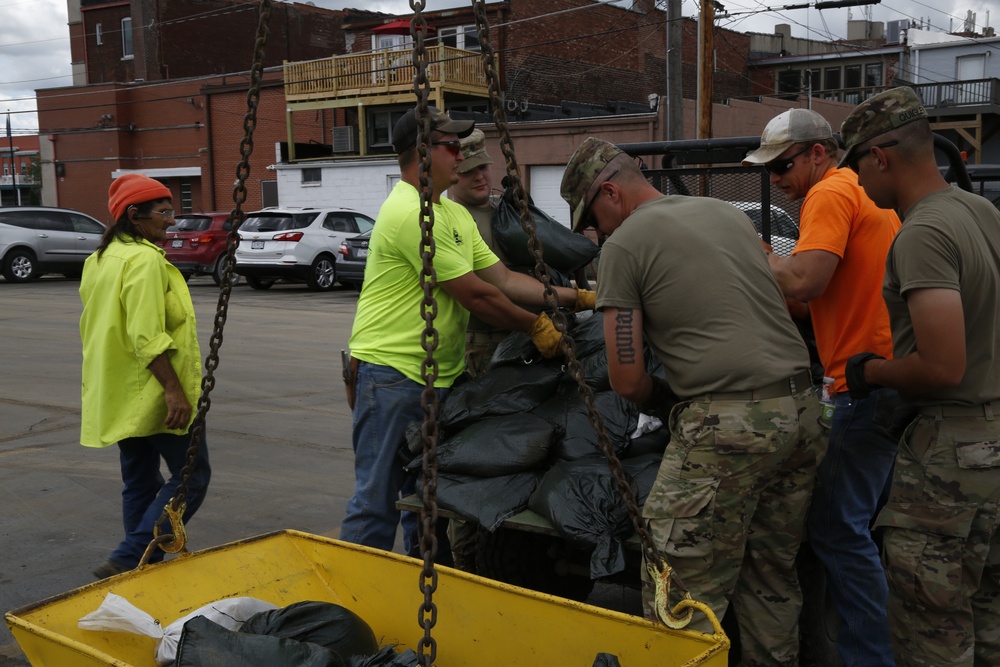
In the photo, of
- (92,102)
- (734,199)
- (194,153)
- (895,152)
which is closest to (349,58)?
(194,153)

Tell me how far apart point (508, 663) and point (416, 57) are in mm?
1880

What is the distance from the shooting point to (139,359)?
425 cm

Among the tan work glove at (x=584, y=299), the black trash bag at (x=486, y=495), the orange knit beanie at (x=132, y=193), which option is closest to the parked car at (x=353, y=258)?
the orange knit beanie at (x=132, y=193)

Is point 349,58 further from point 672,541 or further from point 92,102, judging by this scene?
point 672,541

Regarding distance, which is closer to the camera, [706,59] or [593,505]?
[593,505]

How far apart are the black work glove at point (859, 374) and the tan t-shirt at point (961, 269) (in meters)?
0.18

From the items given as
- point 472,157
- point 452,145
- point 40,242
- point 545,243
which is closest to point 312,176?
point 40,242

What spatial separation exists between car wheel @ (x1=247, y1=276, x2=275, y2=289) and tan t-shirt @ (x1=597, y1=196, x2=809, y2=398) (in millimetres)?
18809

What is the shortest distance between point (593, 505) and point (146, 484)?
82.1 inches

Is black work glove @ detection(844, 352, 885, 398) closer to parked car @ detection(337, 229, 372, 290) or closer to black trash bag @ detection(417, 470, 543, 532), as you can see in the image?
black trash bag @ detection(417, 470, 543, 532)

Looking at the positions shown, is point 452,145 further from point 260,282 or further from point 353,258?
point 260,282

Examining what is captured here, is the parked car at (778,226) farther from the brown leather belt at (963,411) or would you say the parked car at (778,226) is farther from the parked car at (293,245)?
the parked car at (293,245)

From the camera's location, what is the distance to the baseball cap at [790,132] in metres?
3.51

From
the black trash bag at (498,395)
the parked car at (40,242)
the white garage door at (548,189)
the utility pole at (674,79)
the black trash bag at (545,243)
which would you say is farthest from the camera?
the white garage door at (548,189)
